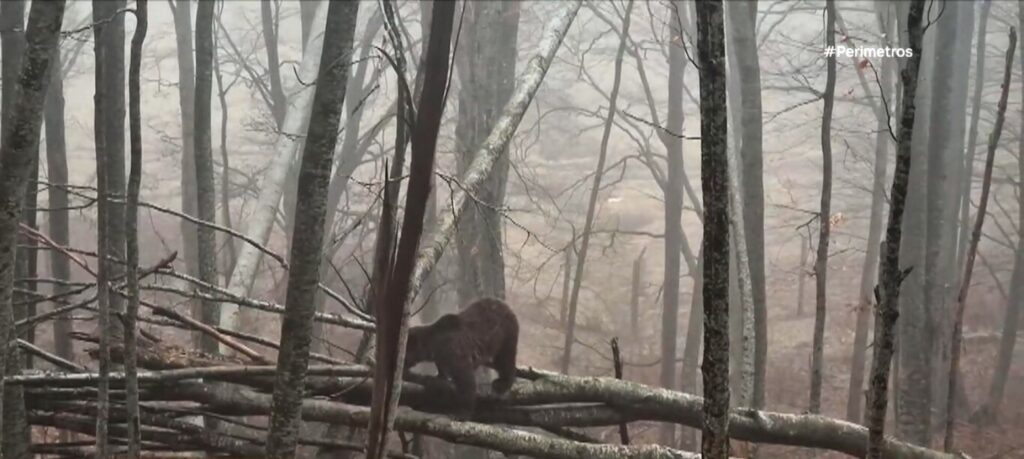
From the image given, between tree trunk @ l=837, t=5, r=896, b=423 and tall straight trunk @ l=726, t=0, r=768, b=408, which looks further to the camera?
tree trunk @ l=837, t=5, r=896, b=423

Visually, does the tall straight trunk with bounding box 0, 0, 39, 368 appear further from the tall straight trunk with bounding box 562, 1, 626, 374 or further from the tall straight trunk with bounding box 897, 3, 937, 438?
the tall straight trunk with bounding box 562, 1, 626, 374

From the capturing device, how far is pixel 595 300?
70.4 feet

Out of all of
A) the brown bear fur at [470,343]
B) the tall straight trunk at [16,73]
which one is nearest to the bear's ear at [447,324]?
the brown bear fur at [470,343]

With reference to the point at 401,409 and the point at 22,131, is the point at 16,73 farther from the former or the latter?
the point at 401,409

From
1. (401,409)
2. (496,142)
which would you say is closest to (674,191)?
(496,142)

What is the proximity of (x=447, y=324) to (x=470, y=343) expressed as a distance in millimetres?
197

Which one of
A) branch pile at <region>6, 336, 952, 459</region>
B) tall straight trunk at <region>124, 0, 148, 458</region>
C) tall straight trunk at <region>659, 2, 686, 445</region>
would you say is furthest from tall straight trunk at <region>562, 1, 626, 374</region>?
tall straight trunk at <region>124, 0, 148, 458</region>

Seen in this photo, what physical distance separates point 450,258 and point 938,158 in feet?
21.9

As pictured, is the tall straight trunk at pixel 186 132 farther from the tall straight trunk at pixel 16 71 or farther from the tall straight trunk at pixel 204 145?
the tall straight trunk at pixel 16 71

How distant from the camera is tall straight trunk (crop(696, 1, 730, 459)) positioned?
7.46 feet

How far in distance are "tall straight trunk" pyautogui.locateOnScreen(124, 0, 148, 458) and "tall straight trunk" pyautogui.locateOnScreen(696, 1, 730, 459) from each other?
2257mm

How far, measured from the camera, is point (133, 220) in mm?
3445

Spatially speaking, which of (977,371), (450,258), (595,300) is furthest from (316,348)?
(977,371)

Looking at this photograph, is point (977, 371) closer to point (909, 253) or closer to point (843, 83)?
point (909, 253)
